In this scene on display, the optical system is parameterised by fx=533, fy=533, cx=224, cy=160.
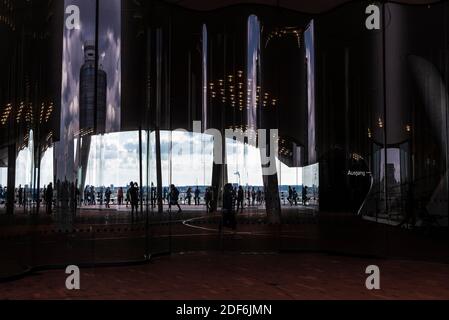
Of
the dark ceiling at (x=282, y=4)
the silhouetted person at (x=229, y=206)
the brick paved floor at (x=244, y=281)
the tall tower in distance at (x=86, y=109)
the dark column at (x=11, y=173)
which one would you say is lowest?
the brick paved floor at (x=244, y=281)

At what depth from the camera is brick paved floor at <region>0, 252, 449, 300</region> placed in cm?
574

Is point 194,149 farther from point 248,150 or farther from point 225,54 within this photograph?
point 225,54

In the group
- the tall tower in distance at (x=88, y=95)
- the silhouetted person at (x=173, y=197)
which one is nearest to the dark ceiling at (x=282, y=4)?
the tall tower in distance at (x=88, y=95)

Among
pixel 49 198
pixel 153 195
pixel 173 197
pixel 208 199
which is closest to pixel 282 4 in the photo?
pixel 208 199

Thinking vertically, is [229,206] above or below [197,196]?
below

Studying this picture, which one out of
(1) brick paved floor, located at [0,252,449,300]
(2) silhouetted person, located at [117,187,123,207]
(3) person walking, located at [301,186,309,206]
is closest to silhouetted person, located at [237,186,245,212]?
(3) person walking, located at [301,186,309,206]

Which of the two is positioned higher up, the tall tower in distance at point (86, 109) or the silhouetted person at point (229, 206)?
the tall tower in distance at point (86, 109)

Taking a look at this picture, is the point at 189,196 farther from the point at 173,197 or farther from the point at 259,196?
the point at 259,196

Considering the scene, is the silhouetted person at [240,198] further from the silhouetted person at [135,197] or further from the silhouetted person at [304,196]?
the silhouetted person at [135,197]

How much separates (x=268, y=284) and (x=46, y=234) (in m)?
3.86

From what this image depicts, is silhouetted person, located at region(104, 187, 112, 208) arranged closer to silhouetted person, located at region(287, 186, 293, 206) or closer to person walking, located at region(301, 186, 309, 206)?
silhouetted person, located at region(287, 186, 293, 206)

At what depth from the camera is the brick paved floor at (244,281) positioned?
18.8 ft

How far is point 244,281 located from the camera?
654 centimetres

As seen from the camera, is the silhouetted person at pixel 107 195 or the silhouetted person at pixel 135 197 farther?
the silhouetted person at pixel 135 197
